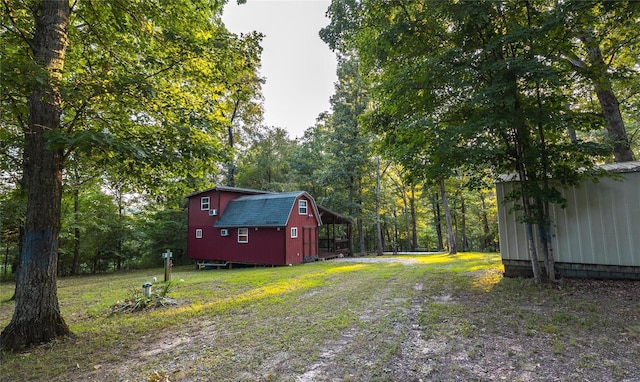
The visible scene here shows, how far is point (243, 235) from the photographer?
57.2 ft

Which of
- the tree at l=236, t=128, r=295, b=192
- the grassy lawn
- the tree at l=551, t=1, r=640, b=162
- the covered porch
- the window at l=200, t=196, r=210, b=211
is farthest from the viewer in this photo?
the tree at l=236, t=128, r=295, b=192

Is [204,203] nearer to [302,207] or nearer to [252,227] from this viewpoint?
Answer: [252,227]

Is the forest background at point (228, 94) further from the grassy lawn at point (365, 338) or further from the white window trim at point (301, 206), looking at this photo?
the white window trim at point (301, 206)

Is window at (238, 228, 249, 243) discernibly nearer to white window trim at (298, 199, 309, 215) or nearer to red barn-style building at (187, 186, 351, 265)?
red barn-style building at (187, 186, 351, 265)

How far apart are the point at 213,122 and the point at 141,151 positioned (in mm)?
1670

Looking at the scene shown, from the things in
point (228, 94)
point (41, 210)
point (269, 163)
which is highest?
point (269, 163)

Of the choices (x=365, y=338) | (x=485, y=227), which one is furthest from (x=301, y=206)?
(x=485, y=227)

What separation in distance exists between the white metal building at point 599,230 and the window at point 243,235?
13.4 meters

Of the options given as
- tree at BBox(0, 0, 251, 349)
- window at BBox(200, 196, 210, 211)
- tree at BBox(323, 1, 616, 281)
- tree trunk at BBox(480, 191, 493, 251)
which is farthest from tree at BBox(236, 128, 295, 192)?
tree at BBox(0, 0, 251, 349)

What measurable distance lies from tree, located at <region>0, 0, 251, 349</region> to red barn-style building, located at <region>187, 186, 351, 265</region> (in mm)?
10442

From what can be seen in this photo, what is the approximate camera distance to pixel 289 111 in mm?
24438

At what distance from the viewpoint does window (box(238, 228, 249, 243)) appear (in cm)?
1731

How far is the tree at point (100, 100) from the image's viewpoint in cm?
411

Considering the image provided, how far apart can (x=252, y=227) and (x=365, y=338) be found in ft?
45.2
